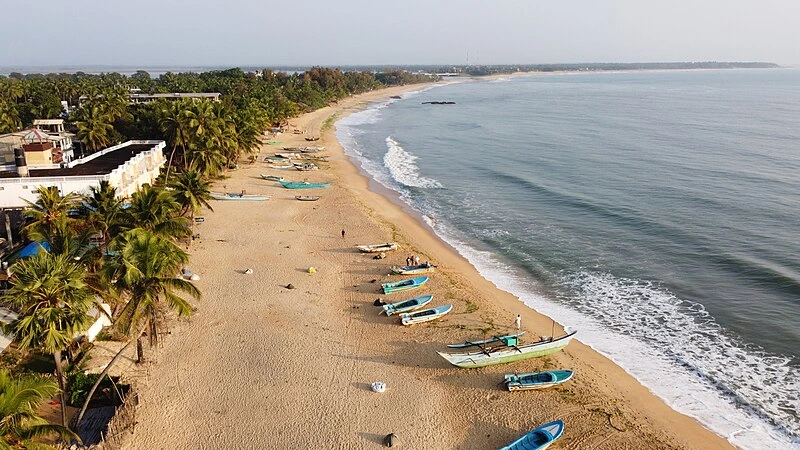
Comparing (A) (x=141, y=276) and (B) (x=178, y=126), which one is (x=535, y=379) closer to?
(A) (x=141, y=276)

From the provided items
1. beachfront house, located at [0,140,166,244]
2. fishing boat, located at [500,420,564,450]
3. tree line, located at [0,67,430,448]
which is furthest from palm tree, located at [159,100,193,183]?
fishing boat, located at [500,420,564,450]

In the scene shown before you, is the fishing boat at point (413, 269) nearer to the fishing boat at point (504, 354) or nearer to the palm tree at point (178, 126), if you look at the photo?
the fishing boat at point (504, 354)

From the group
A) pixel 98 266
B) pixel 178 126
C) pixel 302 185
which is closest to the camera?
pixel 98 266

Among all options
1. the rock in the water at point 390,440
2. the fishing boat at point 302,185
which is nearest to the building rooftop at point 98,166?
the fishing boat at point 302,185

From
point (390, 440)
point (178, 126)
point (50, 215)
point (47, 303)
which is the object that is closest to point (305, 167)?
point (178, 126)

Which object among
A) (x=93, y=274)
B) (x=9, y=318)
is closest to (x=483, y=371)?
(x=93, y=274)

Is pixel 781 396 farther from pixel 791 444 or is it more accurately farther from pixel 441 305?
pixel 441 305

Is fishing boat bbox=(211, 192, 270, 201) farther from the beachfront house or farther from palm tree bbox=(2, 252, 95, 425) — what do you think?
palm tree bbox=(2, 252, 95, 425)
